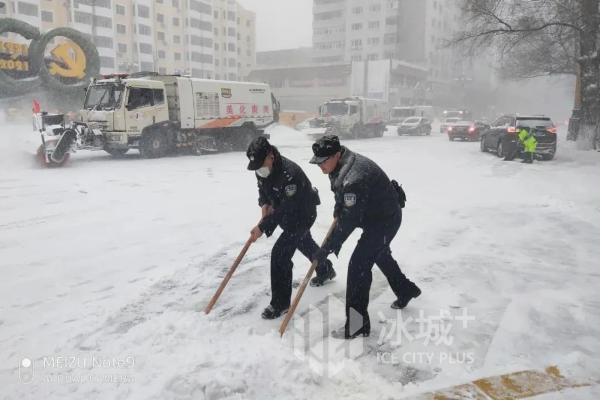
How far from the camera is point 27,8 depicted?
48969 mm

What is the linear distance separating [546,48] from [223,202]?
20.3m

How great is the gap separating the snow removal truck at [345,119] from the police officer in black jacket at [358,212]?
21.8 m

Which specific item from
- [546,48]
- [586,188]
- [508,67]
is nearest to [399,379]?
[586,188]

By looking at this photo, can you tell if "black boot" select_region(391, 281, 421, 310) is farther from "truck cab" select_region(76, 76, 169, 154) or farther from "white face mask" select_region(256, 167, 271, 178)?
"truck cab" select_region(76, 76, 169, 154)

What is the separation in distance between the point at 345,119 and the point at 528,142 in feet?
39.4

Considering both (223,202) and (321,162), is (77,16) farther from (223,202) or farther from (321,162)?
(321,162)

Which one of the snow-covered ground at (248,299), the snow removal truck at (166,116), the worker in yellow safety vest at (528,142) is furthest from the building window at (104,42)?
the worker in yellow safety vest at (528,142)

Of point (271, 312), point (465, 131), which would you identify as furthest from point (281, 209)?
point (465, 131)

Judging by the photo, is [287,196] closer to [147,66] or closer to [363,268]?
[363,268]

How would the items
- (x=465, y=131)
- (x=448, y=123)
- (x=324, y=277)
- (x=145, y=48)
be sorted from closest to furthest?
(x=324, y=277), (x=465, y=131), (x=448, y=123), (x=145, y=48)

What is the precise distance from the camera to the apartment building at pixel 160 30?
53094 mm

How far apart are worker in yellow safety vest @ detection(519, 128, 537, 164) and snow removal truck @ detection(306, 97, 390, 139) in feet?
38.4

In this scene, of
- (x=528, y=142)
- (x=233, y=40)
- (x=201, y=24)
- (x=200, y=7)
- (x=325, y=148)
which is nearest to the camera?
(x=325, y=148)

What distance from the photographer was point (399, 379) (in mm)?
3062
